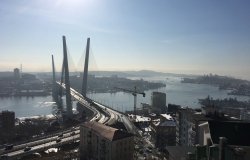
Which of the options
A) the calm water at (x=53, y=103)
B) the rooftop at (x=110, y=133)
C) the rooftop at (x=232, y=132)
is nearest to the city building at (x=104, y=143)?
the rooftop at (x=110, y=133)

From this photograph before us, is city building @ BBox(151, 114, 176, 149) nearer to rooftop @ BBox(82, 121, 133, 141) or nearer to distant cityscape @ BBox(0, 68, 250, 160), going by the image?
distant cityscape @ BBox(0, 68, 250, 160)

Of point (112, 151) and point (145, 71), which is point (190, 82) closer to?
point (145, 71)

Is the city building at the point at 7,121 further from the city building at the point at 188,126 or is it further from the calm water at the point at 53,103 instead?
the city building at the point at 188,126

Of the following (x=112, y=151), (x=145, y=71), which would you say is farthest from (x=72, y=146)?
(x=145, y=71)

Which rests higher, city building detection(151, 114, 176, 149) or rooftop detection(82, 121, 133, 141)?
rooftop detection(82, 121, 133, 141)

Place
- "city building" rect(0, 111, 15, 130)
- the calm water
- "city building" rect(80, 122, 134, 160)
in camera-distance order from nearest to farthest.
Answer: "city building" rect(80, 122, 134, 160)
"city building" rect(0, 111, 15, 130)
the calm water

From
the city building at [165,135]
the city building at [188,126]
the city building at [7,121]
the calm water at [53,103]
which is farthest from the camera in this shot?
the calm water at [53,103]

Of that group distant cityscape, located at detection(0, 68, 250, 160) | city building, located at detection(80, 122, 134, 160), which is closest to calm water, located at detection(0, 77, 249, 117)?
distant cityscape, located at detection(0, 68, 250, 160)

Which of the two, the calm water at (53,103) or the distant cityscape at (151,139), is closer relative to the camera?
the distant cityscape at (151,139)
